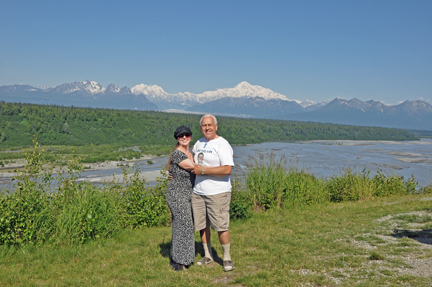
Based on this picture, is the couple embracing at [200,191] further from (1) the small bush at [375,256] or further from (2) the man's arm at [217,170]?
(1) the small bush at [375,256]

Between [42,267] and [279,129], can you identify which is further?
[279,129]

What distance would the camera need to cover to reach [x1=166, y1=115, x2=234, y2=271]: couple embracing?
4.46 m

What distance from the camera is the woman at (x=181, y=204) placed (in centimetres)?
473

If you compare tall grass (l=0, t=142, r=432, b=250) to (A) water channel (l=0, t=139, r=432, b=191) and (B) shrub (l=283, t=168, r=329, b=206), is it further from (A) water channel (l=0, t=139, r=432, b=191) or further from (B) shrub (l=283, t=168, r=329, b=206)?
(A) water channel (l=0, t=139, r=432, b=191)

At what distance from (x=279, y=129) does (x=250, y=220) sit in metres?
123

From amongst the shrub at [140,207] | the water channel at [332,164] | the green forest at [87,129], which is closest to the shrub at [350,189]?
the water channel at [332,164]

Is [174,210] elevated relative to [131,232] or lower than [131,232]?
elevated

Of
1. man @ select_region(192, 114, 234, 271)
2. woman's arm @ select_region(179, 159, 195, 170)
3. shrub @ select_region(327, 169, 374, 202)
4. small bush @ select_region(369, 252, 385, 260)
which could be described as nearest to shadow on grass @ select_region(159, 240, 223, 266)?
man @ select_region(192, 114, 234, 271)

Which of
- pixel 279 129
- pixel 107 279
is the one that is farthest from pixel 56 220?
pixel 279 129

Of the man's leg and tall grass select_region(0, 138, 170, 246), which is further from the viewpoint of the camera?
tall grass select_region(0, 138, 170, 246)

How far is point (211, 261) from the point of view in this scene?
5051 mm

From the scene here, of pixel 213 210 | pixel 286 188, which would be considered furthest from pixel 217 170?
pixel 286 188

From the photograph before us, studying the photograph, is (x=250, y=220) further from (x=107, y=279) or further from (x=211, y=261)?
(x=107, y=279)

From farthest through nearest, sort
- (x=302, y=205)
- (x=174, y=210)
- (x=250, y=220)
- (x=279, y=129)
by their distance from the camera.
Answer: (x=279, y=129), (x=302, y=205), (x=250, y=220), (x=174, y=210)
